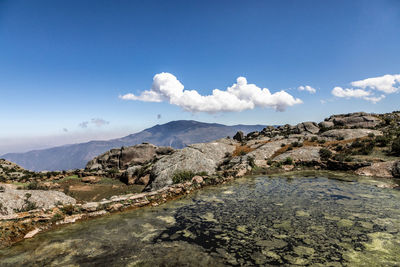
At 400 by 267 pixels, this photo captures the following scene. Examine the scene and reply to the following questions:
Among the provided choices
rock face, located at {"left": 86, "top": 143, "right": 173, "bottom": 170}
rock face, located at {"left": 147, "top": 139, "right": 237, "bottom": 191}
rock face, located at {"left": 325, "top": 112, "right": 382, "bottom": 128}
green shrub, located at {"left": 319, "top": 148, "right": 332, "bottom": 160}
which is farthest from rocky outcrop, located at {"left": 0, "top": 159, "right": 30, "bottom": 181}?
rock face, located at {"left": 325, "top": 112, "right": 382, "bottom": 128}

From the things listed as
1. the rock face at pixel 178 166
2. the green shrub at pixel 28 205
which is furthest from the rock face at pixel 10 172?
the rock face at pixel 178 166

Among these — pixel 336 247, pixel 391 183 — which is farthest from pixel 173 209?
pixel 391 183

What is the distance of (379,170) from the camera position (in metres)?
16.7

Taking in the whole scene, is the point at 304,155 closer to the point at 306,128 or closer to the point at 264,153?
the point at 264,153

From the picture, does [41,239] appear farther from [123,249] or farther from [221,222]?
[221,222]

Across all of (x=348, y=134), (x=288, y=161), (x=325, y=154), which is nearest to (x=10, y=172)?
(x=288, y=161)

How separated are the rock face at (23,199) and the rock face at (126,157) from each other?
2649cm

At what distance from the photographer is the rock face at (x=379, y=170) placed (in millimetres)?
16094

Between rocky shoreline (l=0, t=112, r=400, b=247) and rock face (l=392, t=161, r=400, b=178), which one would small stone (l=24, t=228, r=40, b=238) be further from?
rock face (l=392, t=161, r=400, b=178)

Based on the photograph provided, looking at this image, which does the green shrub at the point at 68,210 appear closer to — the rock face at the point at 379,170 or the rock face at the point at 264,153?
the rock face at the point at 264,153

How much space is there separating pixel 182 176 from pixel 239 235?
487 inches

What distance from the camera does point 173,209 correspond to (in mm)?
11312

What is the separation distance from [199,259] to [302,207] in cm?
683

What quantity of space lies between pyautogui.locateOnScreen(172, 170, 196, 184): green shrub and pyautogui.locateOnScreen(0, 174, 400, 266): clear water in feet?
22.3
